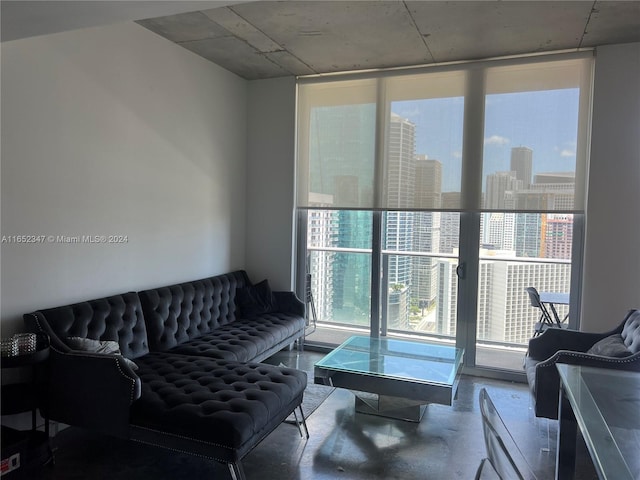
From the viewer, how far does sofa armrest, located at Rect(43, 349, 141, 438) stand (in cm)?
244

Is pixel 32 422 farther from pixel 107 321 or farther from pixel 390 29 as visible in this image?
pixel 390 29

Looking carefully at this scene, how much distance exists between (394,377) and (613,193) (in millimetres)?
2476

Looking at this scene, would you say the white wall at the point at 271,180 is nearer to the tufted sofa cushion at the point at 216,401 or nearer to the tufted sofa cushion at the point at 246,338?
the tufted sofa cushion at the point at 246,338

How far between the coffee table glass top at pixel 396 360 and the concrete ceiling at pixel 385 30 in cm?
259

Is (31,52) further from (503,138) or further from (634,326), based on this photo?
(634,326)

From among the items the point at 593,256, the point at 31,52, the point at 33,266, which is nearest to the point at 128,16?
the point at 31,52

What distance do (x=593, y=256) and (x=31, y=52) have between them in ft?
14.7

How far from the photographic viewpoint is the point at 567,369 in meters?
2.44

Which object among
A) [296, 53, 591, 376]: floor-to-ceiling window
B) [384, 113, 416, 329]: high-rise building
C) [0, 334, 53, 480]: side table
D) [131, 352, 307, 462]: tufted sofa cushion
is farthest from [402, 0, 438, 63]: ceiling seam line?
[0, 334, 53, 480]: side table

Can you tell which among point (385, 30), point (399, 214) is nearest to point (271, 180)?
point (399, 214)

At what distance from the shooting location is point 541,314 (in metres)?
4.20

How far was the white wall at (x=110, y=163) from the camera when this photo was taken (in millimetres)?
2705

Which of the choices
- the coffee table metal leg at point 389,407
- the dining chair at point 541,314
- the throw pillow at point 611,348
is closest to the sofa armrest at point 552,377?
the throw pillow at point 611,348

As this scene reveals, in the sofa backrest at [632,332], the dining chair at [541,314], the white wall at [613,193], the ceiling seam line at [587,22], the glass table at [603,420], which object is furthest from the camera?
the dining chair at [541,314]
